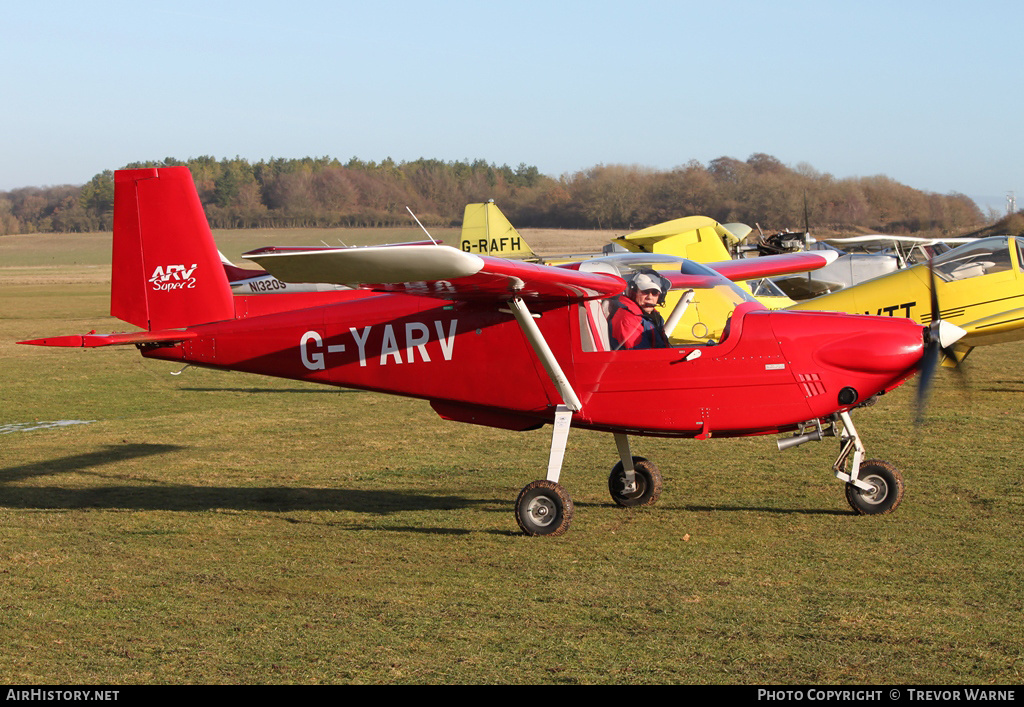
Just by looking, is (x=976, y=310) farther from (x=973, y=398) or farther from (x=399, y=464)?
(x=399, y=464)

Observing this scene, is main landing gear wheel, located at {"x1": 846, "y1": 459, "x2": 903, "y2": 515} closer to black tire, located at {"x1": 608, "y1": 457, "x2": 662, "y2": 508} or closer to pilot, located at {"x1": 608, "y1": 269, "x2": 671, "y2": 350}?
black tire, located at {"x1": 608, "y1": 457, "x2": 662, "y2": 508}

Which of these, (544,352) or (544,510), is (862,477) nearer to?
(544,510)

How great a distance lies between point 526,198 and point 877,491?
78496 mm

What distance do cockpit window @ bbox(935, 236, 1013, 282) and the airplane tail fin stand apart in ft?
29.6

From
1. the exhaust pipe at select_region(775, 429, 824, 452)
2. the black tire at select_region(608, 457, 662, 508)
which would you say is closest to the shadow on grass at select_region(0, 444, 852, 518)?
the black tire at select_region(608, 457, 662, 508)

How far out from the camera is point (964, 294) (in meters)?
12.7

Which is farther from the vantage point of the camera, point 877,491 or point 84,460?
point 84,460

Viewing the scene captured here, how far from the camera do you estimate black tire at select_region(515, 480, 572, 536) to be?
745cm

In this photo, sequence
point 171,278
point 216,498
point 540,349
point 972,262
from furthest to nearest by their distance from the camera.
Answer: point 972,262, point 216,498, point 171,278, point 540,349

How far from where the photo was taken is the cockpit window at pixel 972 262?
12812mm

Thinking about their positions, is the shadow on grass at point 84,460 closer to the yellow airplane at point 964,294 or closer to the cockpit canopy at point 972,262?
the yellow airplane at point 964,294

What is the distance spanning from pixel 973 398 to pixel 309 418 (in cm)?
911

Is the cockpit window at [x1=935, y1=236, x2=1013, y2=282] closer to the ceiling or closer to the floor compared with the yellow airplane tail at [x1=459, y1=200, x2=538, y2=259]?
closer to the floor

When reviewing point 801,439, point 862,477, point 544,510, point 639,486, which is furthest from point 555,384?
point 862,477
